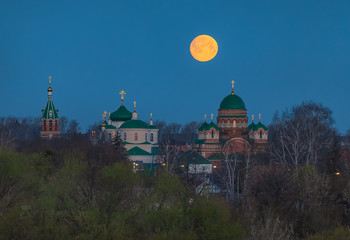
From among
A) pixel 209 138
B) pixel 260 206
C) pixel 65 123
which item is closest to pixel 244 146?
pixel 209 138

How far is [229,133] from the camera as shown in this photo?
58.8 meters

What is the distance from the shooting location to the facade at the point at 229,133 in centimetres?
5666

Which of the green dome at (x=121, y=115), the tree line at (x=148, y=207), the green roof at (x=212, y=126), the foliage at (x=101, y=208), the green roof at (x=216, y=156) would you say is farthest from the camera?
the green dome at (x=121, y=115)

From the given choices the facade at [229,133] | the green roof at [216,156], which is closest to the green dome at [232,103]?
the facade at [229,133]

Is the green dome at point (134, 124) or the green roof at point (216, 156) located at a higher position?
the green dome at point (134, 124)

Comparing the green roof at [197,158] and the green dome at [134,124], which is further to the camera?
the green dome at [134,124]

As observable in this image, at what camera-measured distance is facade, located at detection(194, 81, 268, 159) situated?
5666cm

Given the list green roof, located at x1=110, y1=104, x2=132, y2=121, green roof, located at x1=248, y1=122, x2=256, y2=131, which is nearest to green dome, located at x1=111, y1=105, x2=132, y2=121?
green roof, located at x1=110, y1=104, x2=132, y2=121

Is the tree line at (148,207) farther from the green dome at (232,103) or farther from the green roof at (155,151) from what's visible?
the green dome at (232,103)

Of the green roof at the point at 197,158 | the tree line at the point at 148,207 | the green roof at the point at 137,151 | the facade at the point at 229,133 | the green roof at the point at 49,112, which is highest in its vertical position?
the green roof at the point at 49,112

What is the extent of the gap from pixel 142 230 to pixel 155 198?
2238 millimetres

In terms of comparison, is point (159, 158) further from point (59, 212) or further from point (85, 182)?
point (59, 212)

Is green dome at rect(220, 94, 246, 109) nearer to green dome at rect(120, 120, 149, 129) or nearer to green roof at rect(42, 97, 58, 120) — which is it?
green dome at rect(120, 120, 149, 129)

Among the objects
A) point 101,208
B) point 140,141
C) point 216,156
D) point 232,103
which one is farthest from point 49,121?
point 101,208
